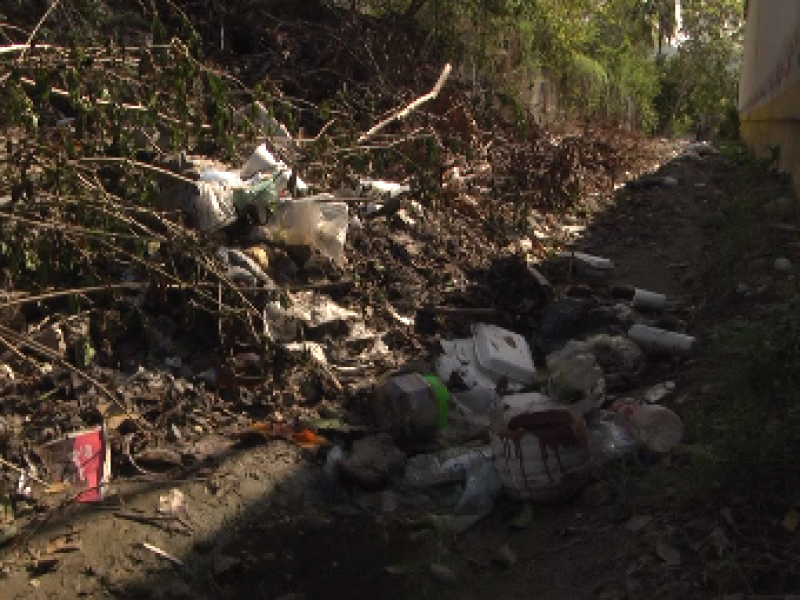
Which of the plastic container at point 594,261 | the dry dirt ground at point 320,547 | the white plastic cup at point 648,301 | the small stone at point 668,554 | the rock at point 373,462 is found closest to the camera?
the small stone at point 668,554

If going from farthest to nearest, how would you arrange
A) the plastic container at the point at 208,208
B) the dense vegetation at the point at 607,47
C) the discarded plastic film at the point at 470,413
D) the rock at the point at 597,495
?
the dense vegetation at the point at 607,47 → the plastic container at the point at 208,208 → the discarded plastic film at the point at 470,413 → the rock at the point at 597,495

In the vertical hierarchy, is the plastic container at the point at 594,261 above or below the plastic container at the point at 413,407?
above

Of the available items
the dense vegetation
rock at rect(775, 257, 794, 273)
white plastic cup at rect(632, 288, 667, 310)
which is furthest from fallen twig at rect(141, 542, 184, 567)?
the dense vegetation

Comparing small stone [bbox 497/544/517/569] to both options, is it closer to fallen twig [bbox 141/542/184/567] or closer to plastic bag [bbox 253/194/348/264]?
fallen twig [bbox 141/542/184/567]

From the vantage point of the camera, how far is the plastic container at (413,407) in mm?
3152

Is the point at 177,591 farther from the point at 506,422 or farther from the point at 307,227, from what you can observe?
the point at 307,227

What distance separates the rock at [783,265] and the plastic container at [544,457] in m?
2.00

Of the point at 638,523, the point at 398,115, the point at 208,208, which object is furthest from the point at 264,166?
the point at 638,523

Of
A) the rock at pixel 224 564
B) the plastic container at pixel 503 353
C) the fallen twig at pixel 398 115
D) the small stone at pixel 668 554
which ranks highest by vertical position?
the fallen twig at pixel 398 115

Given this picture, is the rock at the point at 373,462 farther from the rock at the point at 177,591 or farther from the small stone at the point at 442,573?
the rock at the point at 177,591

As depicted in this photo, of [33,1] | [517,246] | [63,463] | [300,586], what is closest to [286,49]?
[33,1]

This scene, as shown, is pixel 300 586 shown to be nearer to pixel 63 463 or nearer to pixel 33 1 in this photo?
pixel 63 463

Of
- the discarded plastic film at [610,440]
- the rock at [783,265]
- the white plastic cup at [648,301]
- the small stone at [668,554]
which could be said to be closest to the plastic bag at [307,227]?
the white plastic cup at [648,301]

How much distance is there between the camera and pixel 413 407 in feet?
10.3
